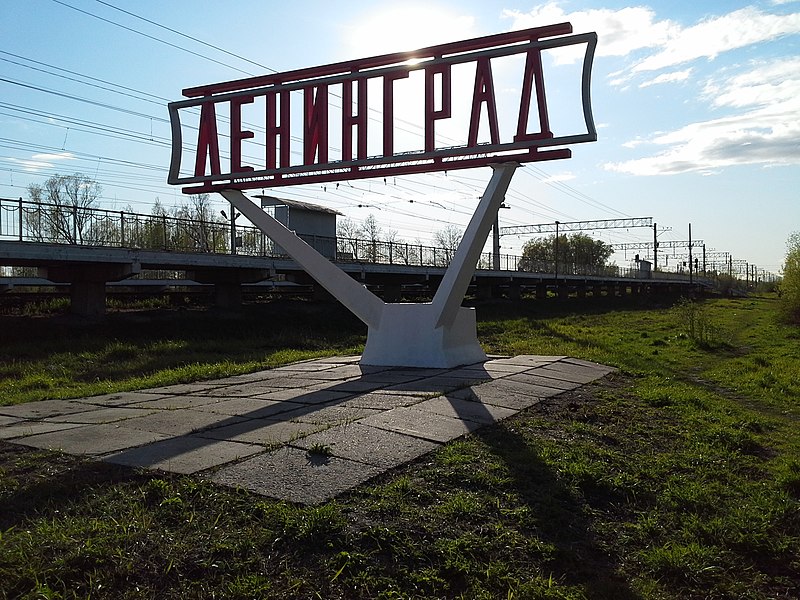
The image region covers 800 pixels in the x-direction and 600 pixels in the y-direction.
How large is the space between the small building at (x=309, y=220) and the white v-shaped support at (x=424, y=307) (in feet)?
46.8

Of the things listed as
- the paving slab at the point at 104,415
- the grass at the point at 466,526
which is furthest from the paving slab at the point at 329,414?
the paving slab at the point at 104,415

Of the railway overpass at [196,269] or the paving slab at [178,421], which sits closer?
the paving slab at [178,421]

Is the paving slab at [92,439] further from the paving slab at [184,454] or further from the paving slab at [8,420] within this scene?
the paving slab at [8,420]

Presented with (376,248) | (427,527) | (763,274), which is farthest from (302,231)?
(763,274)

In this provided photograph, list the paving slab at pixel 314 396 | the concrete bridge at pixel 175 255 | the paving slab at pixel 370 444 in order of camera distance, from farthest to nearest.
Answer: the concrete bridge at pixel 175 255 → the paving slab at pixel 314 396 → the paving slab at pixel 370 444

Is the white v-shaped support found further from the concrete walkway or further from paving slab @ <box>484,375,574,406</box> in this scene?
paving slab @ <box>484,375,574,406</box>

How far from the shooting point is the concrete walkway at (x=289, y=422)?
4.88m

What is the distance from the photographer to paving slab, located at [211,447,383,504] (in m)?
4.34

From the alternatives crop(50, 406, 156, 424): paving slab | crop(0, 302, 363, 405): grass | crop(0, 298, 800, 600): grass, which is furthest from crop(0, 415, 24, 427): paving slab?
crop(0, 302, 363, 405): grass

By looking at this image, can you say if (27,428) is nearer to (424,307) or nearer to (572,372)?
(424,307)

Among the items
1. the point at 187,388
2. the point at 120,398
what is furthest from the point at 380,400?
the point at 120,398

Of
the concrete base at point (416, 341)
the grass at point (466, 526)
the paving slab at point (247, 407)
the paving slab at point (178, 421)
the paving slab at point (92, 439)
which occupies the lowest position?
the grass at point (466, 526)

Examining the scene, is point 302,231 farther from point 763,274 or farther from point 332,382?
point 763,274

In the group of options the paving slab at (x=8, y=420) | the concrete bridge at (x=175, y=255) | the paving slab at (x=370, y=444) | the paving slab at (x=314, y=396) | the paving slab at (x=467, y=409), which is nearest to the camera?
the paving slab at (x=370, y=444)
